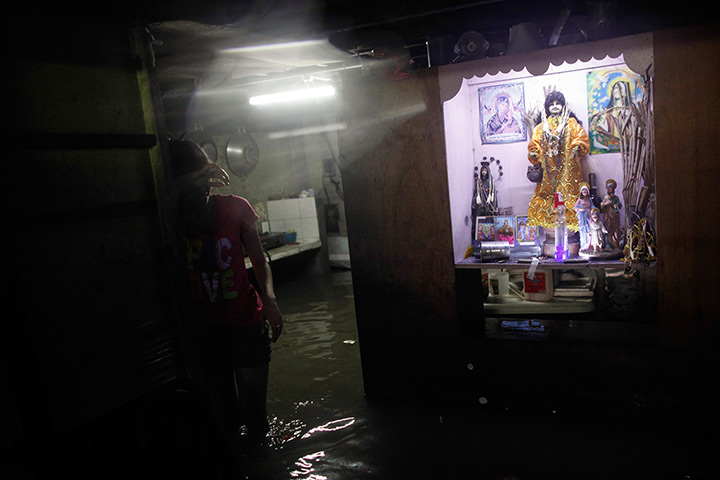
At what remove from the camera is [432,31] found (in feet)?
13.0

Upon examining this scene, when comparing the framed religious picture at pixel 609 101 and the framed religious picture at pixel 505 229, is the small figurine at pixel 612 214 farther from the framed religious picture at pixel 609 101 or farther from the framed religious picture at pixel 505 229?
the framed religious picture at pixel 505 229

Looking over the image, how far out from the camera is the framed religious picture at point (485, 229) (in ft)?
13.8

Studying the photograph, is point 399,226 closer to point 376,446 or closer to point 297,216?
point 376,446

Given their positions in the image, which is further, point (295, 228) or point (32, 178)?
point (295, 228)

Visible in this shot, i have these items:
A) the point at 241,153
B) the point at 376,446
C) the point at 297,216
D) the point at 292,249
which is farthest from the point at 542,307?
the point at 241,153

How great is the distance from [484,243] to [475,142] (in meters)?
1.02

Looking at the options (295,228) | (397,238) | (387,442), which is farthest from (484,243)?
(295,228)

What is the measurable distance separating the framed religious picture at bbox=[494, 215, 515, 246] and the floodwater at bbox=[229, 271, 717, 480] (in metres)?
1.40

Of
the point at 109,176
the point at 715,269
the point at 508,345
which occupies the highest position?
the point at 109,176

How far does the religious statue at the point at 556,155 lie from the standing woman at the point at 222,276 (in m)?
2.31

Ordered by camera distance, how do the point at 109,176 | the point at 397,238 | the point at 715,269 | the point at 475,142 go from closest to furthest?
the point at 109,176 → the point at 715,269 → the point at 397,238 → the point at 475,142

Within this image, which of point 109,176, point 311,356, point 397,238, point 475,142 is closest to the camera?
point 109,176

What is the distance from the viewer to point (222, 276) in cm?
328

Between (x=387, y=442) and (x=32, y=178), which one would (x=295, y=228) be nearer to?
(x=387, y=442)
